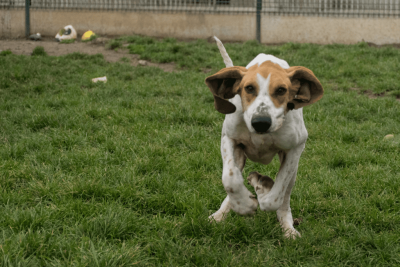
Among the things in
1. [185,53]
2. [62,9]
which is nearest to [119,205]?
[185,53]

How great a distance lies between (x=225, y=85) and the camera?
8.64 ft

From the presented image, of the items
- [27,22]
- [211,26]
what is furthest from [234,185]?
[27,22]

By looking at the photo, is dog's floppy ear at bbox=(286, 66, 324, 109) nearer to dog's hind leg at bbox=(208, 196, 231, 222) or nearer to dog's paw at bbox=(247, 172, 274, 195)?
dog's paw at bbox=(247, 172, 274, 195)

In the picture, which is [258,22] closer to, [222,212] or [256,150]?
[222,212]

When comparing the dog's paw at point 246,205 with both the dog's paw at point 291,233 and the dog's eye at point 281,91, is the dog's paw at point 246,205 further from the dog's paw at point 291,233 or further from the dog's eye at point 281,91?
the dog's eye at point 281,91

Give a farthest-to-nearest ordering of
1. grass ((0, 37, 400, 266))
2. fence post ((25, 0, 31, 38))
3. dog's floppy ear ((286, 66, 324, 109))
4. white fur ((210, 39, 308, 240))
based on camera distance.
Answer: fence post ((25, 0, 31, 38)), grass ((0, 37, 400, 266)), white fur ((210, 39, 308, 240)), dog's floppy ear ((286, 66, 324, 109))

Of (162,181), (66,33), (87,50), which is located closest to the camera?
(162,181)

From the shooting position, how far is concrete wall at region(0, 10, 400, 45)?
12898 mm

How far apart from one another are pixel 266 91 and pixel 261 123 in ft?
0.70

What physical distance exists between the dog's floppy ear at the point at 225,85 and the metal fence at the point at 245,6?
447 inches

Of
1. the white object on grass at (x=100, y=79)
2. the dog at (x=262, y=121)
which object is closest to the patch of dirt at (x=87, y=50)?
the white object on grass at (x=100, y=79)

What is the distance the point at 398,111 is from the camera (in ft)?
21.2

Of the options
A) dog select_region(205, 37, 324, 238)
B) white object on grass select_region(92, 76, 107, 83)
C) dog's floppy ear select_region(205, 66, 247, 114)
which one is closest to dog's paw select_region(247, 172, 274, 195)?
dog select_region(205, 37, 324, 238)

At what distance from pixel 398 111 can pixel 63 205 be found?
5379 mm
